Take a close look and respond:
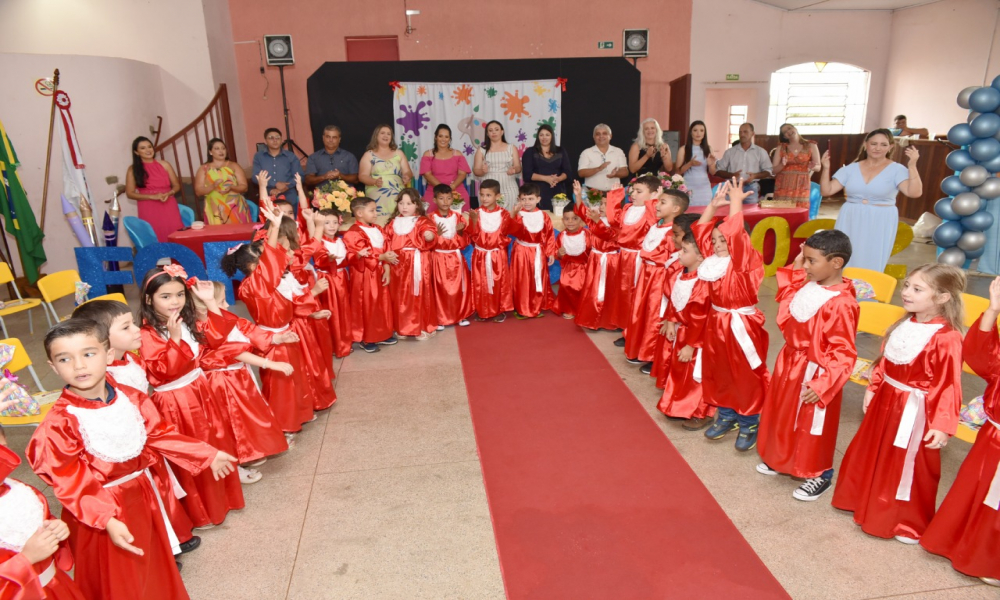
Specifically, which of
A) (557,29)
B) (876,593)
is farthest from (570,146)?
(876,593)

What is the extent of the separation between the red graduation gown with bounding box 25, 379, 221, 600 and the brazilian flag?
5840mm

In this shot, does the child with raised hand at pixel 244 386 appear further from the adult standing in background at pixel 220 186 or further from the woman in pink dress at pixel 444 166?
the adult standing in background at pixel 220 186

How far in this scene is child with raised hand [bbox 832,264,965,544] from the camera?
2490mm

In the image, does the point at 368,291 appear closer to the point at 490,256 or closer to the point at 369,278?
the point at 369,278

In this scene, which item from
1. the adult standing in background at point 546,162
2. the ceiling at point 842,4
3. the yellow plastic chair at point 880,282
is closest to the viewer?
the yellow plastic chair at point 880,282

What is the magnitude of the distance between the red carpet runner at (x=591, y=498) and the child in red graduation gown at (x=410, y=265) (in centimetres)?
91

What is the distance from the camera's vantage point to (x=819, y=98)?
12.0m

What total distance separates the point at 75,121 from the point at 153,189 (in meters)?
1.61

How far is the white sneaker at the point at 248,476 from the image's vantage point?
3.38 metres

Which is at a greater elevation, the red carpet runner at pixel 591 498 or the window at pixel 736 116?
the window at pixel 736 116

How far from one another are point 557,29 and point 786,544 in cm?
843

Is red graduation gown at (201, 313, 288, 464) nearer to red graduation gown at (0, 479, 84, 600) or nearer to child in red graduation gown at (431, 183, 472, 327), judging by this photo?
red graduation gown at (0, 479, 84, 600)

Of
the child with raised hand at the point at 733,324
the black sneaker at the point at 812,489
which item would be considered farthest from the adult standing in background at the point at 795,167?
the black sneaker at the point at 812,489

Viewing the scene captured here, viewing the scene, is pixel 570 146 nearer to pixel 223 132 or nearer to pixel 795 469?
pixel 223 132
